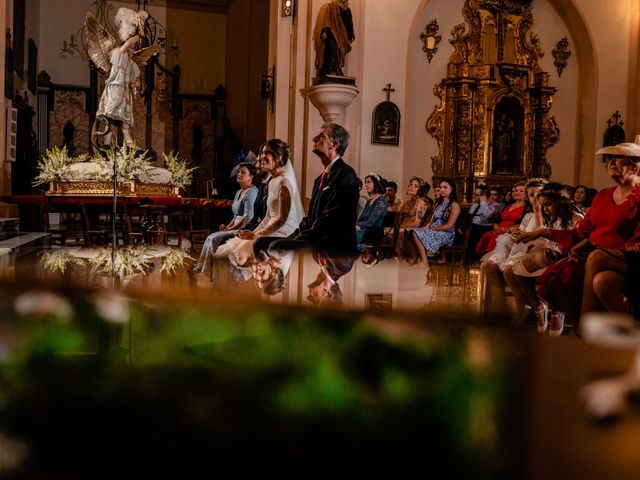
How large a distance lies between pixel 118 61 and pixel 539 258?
23.5 ft

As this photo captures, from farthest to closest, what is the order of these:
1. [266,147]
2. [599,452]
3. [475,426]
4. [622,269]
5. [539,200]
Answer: [539,200] → [266,147] → [622,269] → [475,426] → [599,452]

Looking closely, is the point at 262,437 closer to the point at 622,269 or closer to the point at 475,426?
the point at 475,426

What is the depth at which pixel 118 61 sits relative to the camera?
9203 mm

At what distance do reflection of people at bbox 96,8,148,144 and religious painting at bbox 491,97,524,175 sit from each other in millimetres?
6382

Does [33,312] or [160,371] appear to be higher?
[33,312]

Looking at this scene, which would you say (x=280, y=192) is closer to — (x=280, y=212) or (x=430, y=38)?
(x=280, y=212)

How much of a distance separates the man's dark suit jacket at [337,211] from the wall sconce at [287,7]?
7.21 metres

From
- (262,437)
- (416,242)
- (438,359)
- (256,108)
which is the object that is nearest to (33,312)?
(262,437)

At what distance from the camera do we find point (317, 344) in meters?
0.98

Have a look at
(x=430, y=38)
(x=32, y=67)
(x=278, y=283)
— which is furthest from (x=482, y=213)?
(x=32, y=67)

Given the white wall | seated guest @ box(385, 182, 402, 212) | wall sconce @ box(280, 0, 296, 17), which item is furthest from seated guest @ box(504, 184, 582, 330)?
the white wall

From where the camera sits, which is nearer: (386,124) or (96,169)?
(96,169)

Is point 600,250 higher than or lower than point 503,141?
lower

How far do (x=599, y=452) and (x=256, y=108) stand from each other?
1474 centimetres
